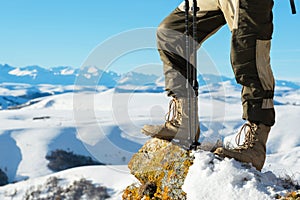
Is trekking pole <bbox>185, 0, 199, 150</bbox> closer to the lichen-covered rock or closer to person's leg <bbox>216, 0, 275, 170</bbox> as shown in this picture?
the lichen-covered rock

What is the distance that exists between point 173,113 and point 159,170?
41 centimetres

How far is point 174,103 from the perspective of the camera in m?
2.86

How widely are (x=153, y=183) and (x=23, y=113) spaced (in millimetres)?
96810

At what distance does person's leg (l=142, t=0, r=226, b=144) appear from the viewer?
107 inches

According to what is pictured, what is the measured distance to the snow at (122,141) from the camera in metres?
2.25

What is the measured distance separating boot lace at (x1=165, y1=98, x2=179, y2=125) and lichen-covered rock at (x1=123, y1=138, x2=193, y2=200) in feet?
0.48

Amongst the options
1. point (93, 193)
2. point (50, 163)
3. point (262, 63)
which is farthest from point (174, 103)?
point (50, 163)

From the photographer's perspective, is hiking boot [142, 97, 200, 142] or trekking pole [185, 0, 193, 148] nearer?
trekking pole [185, 0, 193, 148]

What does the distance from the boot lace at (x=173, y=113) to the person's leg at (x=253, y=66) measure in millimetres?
467

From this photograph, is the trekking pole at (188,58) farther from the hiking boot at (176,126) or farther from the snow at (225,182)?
the snow at (225,182)

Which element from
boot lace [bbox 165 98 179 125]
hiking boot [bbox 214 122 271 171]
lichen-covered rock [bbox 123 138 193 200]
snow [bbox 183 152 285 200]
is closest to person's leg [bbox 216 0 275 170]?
hiking boot [bbox 214 122 271 171]

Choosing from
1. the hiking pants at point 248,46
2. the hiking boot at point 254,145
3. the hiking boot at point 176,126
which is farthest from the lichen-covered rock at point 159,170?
the hiking pants at point 248,46

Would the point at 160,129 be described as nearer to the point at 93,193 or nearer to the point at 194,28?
the point at 194,28

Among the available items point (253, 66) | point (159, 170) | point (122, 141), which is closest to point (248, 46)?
point (253, 66)
